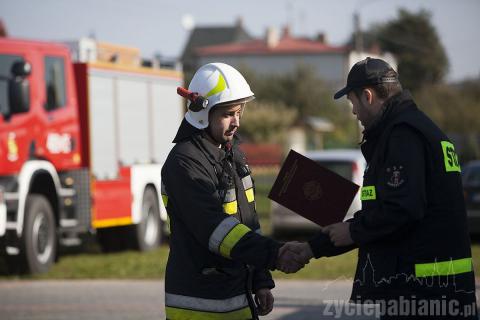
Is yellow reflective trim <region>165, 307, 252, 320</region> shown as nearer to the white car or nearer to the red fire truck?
the red fire truck

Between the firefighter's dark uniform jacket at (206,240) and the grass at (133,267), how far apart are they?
7.36 meters

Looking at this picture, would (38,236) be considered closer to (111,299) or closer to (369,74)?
(111,299)

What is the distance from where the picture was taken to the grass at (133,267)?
44.9ft

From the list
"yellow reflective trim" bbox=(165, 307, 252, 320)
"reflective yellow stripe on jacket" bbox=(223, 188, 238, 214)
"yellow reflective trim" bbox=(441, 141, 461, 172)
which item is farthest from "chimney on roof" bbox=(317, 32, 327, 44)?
"yellow reflective trim" bbox=(441, 141, 461, 172)

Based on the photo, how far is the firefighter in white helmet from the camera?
15.6 ft

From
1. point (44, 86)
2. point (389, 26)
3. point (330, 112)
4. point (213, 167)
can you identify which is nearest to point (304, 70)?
point (330, 112)

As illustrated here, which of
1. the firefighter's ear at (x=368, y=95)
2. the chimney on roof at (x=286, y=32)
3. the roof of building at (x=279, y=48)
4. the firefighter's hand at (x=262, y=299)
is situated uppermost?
the chimney on roof at (x=286, y=32)

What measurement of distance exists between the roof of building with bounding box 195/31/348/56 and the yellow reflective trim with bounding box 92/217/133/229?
92.2 metres

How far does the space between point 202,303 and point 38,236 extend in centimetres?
952

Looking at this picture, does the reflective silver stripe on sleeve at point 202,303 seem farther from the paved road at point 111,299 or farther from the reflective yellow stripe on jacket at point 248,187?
the paved road at point 111,299

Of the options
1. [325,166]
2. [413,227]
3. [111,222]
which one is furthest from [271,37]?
[413,227]

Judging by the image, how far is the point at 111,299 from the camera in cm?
1151

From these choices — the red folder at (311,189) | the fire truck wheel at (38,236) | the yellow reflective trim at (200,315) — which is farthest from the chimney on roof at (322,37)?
the yellow reflective trim at (200,315)

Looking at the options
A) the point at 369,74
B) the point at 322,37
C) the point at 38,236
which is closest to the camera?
the point at 369,74
